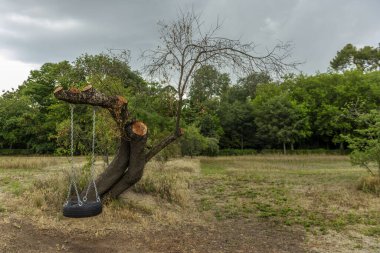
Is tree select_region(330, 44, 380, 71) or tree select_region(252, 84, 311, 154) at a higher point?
tree select_region(330, 44, 380, 71)

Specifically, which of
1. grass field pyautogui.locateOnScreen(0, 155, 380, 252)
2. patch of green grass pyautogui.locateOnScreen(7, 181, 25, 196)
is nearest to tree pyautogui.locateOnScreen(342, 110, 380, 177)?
grass field pyautogui.locateOnScreen(0, 155, 380, 252)

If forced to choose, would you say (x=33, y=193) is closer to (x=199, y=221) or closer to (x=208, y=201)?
(x=199, y=221)

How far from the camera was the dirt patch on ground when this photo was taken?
246 inches

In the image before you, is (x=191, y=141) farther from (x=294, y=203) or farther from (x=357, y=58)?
(x=357, y=58)

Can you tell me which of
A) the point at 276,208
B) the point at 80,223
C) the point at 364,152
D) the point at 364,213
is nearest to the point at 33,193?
the point at 80,223

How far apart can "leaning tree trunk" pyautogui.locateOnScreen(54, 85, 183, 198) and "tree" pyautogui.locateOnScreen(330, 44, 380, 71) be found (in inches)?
2321

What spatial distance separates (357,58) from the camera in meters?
62.0

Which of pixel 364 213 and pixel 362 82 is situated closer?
pixel 364 213

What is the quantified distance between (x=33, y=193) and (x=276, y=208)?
21.1 feet

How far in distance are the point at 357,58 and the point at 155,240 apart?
64186 mm

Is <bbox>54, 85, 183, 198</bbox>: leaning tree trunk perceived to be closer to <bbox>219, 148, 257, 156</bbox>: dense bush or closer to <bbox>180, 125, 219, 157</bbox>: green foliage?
<bbox>180, 125, 219, 157</bbox>: green foliage

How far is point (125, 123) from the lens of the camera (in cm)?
802

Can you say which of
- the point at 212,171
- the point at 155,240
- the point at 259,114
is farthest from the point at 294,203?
the point at 259,114

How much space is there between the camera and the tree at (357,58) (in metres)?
60.2
